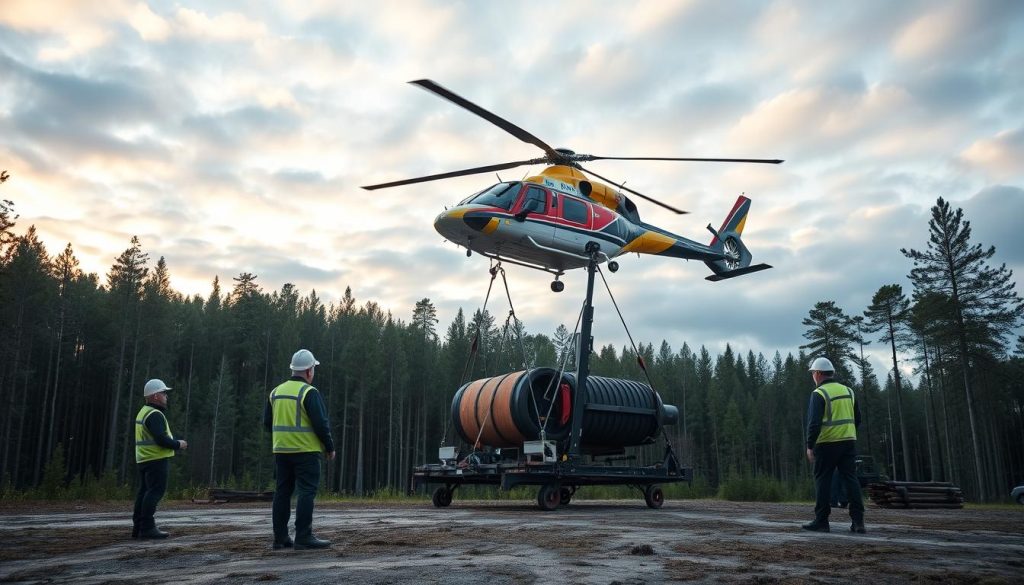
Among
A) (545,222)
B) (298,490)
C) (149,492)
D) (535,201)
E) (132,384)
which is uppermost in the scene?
(535,201)

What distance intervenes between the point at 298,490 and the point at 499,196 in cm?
942

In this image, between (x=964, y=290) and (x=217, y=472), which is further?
(x=217, y=472)

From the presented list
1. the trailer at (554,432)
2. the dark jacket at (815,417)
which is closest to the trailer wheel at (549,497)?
the trailer at (554,432)

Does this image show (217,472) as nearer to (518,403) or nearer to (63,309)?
(63,309)

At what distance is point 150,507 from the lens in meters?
7.88

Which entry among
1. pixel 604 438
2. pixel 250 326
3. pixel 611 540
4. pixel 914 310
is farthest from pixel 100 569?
pixel 250 326

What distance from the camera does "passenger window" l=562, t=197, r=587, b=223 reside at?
51.5ft

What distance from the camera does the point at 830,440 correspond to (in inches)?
347

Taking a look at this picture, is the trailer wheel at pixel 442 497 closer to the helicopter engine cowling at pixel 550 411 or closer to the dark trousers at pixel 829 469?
the helicopter engine cowling at pixel 550 411

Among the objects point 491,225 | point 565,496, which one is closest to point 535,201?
point 491,225

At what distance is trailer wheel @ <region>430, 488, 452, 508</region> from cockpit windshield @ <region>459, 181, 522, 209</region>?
6.52 m

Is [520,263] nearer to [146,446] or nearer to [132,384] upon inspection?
[146,446]

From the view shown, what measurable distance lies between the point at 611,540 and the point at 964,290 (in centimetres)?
3727

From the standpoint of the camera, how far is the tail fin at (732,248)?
20.6 m
